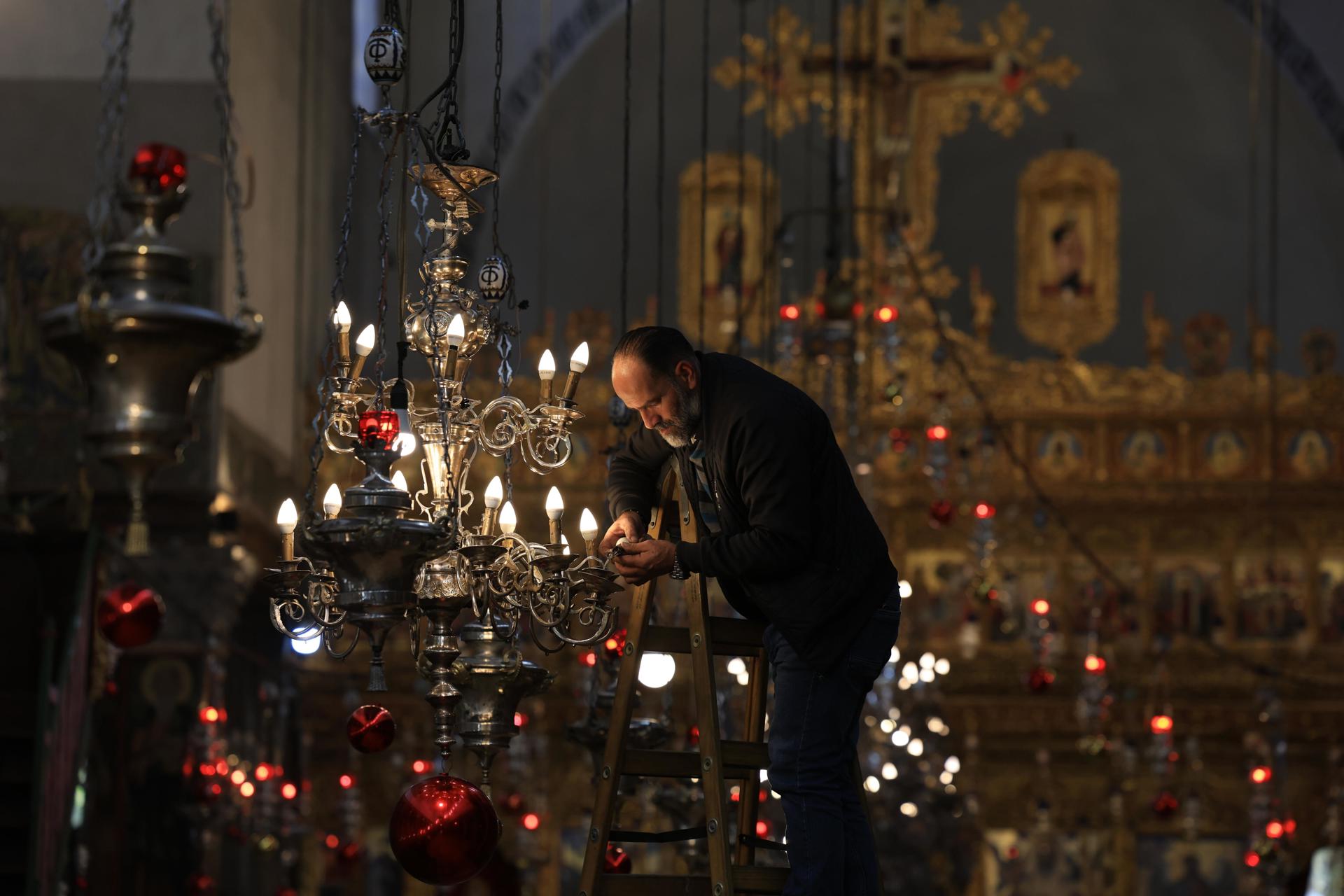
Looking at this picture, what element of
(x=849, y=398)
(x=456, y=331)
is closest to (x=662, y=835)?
(x=456, y=331)

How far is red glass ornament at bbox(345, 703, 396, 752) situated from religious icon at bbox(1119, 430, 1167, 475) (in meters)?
10.5

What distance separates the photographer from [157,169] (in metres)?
4.09

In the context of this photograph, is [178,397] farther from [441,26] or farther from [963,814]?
[441,26]

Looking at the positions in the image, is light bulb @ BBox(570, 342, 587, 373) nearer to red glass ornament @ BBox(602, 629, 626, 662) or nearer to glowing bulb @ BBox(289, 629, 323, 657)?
glowing bulb @ BBox(289, 629, 323, 657)

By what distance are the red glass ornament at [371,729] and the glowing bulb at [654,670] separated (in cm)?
66

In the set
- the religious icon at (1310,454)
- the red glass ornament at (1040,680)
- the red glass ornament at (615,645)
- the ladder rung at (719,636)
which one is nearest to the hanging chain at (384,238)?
the ladder rung at (719,636)

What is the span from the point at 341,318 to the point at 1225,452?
1089cm

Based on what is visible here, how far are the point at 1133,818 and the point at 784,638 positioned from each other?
35.6 ft

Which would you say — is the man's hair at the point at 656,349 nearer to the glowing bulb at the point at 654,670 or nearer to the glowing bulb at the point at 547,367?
the glowing bulb at the point at 547,367

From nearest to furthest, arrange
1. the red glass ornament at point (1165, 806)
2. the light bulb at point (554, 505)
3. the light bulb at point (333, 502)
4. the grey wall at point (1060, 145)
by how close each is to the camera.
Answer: the light bulb at point (333, 502) → the light bulb at point (554, 505) → the red glass ornament at point (1165, 806) → the grey wall at point (1060, 145)

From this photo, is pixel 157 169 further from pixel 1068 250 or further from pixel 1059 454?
pixel 1068 250

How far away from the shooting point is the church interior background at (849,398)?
11.4m

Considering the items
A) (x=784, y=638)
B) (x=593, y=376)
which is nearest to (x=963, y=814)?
(x=593, y=376)

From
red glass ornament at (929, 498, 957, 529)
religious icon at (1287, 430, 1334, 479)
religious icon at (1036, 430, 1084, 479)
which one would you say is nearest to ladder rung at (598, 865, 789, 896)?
red glass ornament at (929, 498, 957, 529)
